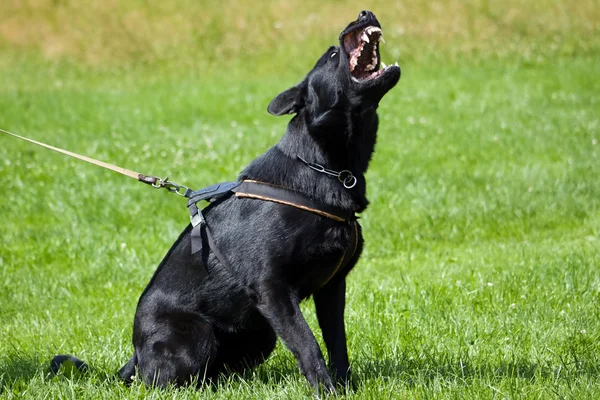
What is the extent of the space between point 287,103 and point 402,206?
436 centimetres

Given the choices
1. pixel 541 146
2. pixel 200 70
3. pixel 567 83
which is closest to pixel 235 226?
pixel 541 146

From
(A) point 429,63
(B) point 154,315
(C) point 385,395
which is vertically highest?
(A) point 429,63

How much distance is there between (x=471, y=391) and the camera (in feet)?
10.7

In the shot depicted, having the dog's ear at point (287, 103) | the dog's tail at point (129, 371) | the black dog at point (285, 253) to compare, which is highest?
the dog's ear at point (287, 103)

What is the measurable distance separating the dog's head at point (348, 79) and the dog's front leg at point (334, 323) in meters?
0.87

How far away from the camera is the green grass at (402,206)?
13.0 ft

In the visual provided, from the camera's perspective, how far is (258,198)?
3.71 metres

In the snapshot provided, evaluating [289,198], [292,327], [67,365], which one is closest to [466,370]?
[292,327]

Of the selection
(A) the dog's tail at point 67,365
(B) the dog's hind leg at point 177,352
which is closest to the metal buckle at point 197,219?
(B) the dog's hind leg at point 177,352

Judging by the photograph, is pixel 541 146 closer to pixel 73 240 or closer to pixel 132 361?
pixel 73 240

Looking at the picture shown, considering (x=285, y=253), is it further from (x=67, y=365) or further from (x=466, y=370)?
(x=67, y=365)

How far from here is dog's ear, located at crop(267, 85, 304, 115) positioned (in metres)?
3.76

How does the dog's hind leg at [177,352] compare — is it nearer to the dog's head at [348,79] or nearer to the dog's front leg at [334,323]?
the dog's front leg at [334,323]

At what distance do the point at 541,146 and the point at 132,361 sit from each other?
7543 mm
